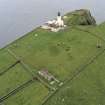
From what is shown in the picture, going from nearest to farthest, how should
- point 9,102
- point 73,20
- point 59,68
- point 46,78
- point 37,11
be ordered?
point 9,102 → point 46,78 → point 59,68 → point 73,20 → point 37,11

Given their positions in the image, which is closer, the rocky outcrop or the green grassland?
the green grassland

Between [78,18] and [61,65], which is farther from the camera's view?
[78,18]

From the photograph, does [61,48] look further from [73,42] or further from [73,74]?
[73,74]

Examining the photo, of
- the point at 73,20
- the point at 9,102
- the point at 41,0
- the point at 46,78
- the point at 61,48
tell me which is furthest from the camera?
the point at 41,0

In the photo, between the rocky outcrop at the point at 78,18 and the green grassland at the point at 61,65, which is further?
the rocky outcrop at the point at 78,18

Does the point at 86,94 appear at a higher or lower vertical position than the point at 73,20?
lower

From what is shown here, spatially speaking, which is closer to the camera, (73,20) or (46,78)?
(46,78)

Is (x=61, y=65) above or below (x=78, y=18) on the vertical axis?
below

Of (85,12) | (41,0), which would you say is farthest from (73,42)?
(41,0)
